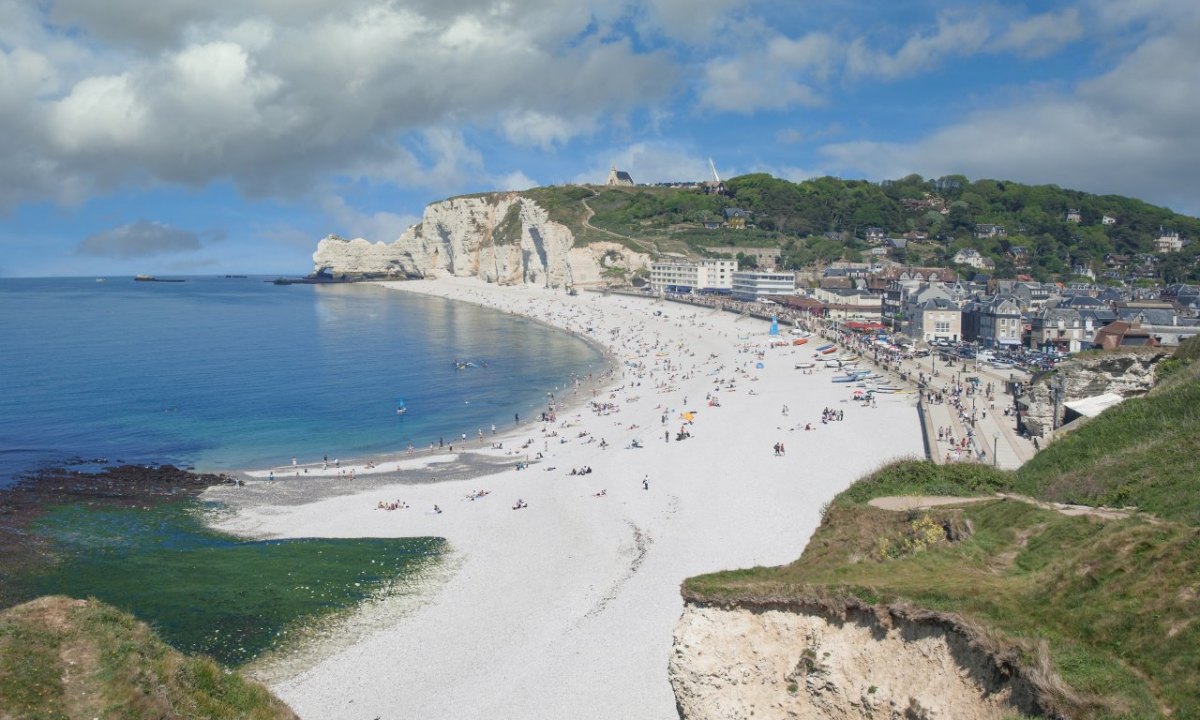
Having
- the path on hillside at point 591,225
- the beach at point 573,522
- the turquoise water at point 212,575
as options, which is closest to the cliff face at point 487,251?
the path on hillside at point 591,225

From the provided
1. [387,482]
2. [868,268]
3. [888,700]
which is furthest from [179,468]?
[868,268]

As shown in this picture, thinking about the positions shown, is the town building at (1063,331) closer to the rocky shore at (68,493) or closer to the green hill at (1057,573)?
the green hill at (1057,573)

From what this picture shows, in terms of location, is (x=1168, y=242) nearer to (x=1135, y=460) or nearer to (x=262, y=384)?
(x=262, y=384)

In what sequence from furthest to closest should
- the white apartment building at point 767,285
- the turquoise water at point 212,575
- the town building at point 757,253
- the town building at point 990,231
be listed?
the town building at point 990,231, the town building at point 757,253, the white apartment building at point 767,285, the turquoise water at point 212,575

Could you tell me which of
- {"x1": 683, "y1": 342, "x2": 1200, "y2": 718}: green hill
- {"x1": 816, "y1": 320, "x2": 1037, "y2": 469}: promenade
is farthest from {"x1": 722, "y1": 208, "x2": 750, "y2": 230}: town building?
{"x1": 683, "y1": 342, "x2": 1200, "y2": 718}: green hill

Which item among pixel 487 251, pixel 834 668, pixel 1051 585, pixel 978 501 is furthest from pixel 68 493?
pixel 487 251

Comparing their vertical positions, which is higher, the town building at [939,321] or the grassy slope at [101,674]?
the town building at [939,321]
